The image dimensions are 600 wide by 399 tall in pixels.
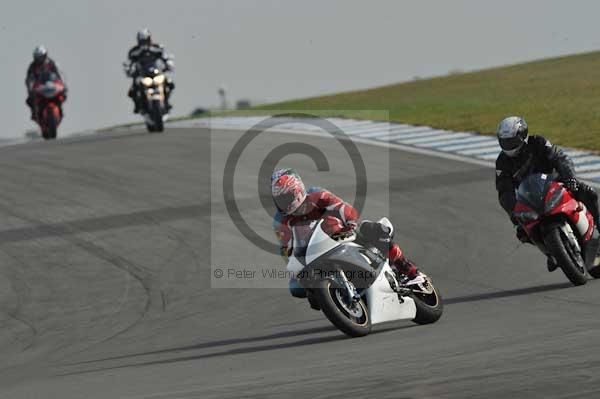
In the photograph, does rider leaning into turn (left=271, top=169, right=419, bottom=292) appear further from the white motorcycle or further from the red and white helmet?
the white motorcycle

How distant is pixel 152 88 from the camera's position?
2641 cm

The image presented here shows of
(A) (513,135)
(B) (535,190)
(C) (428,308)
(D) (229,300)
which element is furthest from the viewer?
(D) (229,300)

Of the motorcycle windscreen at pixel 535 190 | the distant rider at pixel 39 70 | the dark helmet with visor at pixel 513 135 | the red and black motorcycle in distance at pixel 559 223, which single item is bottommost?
the red and black motorcycle in distance at pixel 559 223

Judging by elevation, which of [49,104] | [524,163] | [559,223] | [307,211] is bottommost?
[559,223]

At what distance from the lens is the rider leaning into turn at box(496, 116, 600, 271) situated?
11727mm

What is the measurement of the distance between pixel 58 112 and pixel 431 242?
16.3 m

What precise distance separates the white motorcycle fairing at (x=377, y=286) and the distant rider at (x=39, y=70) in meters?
20.1

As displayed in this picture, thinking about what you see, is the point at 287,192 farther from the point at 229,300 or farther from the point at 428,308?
the point at 229,300

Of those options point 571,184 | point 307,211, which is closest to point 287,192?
point 307,211

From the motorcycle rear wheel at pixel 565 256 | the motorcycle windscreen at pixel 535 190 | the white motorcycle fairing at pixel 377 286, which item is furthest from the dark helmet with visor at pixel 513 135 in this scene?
the white motorcycle fairing at pixel 377 286

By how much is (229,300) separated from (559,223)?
348 centimetres

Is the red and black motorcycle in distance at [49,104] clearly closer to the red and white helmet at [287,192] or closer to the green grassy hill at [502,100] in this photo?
the green grassy hill at [502,100]

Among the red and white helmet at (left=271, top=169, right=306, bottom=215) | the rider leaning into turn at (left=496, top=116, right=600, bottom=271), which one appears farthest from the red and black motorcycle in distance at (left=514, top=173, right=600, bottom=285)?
the red and white helmet at (left=271, top=169, right=306, bottom=215)

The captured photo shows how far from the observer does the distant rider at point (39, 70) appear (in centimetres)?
2892
